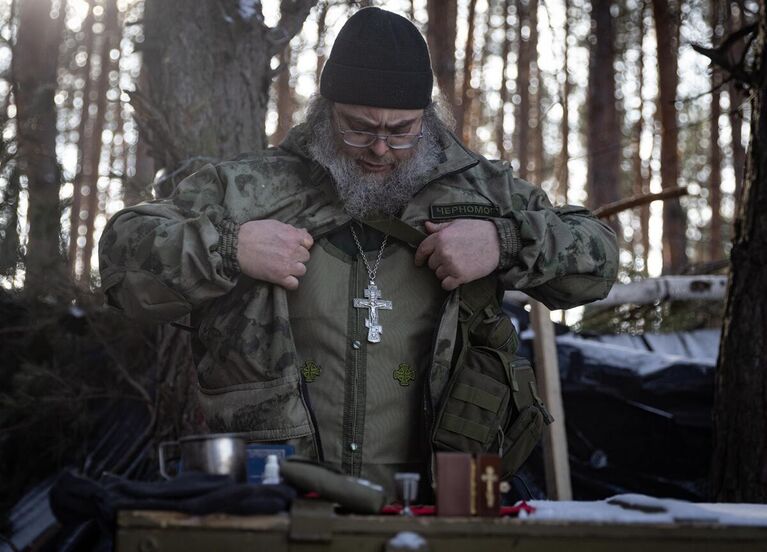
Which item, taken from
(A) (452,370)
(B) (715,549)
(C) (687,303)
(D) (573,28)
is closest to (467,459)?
(B) (715,549)

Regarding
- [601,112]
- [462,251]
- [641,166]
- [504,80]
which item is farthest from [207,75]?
[641,166]

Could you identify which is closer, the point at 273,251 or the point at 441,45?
the point at 273,251

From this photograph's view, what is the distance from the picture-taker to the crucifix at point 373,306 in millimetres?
3180

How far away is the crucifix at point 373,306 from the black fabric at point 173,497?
3.39ft

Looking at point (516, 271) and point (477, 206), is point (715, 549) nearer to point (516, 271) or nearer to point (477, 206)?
point (516, 271)

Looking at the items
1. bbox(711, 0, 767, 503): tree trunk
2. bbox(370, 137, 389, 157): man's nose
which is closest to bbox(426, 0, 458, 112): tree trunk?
bbox(711, 0, 767, 503): tree trunk

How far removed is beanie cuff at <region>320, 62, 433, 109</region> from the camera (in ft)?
10.9

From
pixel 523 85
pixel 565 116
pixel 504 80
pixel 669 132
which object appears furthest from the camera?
pixel 504 80

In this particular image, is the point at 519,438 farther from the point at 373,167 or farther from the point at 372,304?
the point at 373,167

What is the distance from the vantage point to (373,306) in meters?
3.22

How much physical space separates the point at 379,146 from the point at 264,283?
615 mm

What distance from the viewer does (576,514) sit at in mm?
2271

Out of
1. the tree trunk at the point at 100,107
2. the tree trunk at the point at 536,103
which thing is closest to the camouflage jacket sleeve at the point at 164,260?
the tree trunk at the point at 536,103

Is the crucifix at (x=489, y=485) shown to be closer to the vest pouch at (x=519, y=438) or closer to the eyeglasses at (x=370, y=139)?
the vest pouch at (x=519, y=438)
